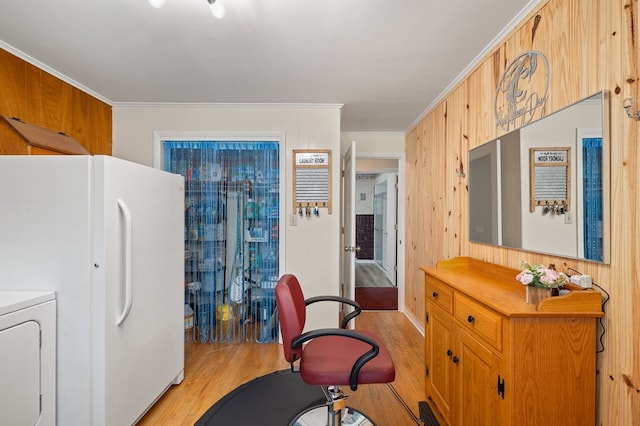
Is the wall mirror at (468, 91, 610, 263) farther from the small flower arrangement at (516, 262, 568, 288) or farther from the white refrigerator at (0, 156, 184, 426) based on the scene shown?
the white refrigerator at (0, 156, 184, 426)

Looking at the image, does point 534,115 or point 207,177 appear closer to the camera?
point 534,115

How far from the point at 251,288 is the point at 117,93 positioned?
2284mm

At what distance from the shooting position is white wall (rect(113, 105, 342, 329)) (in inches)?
120

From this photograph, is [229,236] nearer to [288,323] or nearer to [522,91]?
[288,323]

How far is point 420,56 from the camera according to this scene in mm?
2121

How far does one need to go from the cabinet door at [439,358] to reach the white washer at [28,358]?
216 cm

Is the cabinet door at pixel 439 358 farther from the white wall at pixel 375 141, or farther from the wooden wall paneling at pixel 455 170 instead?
the white wall at pixel 375 141

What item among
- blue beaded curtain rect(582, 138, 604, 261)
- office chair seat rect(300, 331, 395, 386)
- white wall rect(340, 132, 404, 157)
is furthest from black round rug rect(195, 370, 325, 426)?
white wall rect(340, 132, 404, 157)

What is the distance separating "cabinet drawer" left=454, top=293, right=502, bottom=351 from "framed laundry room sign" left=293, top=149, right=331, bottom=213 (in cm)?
170

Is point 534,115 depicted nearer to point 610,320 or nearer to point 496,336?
point 610,320

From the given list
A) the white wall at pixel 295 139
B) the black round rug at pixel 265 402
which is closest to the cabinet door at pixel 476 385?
the black round rug at pixel 265 402

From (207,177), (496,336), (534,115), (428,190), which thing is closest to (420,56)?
(534,115)

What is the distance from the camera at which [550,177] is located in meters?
1.46

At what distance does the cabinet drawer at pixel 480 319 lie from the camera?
125 centimetres
